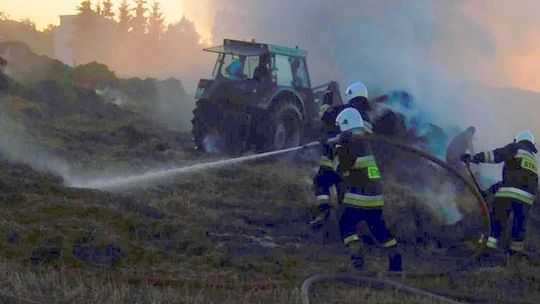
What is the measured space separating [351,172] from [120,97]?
82.8ft

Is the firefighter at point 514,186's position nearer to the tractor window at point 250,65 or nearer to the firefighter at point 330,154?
the firefighter at point 330,154

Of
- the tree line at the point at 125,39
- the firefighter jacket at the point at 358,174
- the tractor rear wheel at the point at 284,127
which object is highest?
the tree line at the point at 125,39

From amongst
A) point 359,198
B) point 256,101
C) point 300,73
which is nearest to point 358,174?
point 359,198

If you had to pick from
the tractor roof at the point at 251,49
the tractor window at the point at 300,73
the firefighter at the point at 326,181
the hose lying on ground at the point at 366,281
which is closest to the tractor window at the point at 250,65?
the tractor roof at the point at 251,49

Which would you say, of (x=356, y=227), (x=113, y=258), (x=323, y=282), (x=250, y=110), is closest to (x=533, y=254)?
(x=356, y=227)

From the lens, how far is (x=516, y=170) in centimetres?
878

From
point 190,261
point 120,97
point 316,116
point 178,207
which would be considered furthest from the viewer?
point 120,97

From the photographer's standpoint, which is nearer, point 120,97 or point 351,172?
point 351,172

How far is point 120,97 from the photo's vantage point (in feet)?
104

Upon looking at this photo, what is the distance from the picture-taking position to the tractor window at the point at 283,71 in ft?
48.4

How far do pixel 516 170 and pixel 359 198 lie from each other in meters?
2.27

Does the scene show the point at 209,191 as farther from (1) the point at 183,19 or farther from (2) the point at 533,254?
(1) the point at 183,19

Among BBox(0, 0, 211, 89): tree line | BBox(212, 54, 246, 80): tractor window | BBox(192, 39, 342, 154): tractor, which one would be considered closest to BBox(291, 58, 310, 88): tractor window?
BBox(192, 39, 342, 154): tractor

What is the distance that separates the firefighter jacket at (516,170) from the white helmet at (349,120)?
5.70ft
